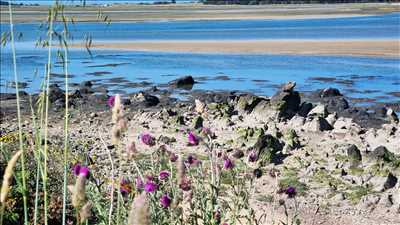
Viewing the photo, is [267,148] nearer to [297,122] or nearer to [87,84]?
[297,122]

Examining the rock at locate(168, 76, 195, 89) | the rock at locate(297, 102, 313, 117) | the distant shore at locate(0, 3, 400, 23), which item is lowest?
the distant shore at locate(0, 3, 400, 23)

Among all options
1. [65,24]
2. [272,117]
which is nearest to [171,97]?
[272,117]

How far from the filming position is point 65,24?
3014mm

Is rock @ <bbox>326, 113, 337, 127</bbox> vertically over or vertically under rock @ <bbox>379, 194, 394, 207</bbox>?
under

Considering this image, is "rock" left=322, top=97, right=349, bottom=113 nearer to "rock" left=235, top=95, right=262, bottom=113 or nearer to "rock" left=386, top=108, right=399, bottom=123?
"rock" left=386, top=108, right=399, bottom=123

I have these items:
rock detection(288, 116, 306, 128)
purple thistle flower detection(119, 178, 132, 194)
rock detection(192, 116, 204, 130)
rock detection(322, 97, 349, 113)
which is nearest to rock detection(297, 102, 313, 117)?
rock detection(288, 116, 306, 128)

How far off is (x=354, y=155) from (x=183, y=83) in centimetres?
1190

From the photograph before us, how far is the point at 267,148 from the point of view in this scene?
10.6m

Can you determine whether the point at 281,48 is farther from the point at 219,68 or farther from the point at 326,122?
the point at 326,122

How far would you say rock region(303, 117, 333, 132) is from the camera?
12258 millimetres

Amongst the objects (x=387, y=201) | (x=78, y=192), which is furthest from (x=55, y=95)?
(x=78, y=192)

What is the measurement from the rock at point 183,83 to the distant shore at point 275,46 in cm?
856

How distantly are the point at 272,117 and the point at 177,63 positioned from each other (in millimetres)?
15101

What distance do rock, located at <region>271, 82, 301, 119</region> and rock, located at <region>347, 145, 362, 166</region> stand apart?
3.36 meters
